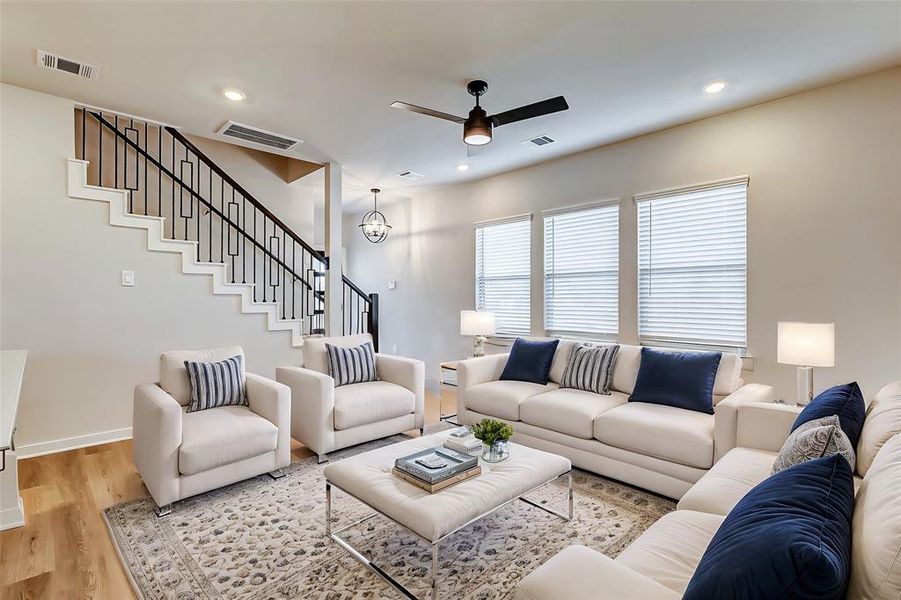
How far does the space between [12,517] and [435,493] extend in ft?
7.72

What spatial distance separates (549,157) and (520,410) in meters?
2.79

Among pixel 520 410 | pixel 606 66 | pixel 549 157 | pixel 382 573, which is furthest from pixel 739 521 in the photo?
pixel 549 157

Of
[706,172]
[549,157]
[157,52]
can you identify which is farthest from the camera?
[549,157]

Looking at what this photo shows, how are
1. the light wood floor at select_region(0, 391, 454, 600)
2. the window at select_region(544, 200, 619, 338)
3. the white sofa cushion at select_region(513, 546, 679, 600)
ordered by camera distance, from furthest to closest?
the window at select_region(544, 200, 619, 338), the light wood floor at select_region(0, 391, 454, 600), the white sofa cushion at select_region(513, 546, 679, 600)

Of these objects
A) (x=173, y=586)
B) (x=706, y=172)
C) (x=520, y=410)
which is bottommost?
(x=173, y=586)

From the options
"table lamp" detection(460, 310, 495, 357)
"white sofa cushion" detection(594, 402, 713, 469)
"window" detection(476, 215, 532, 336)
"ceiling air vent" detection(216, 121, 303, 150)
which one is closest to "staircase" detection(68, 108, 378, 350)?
"ceiling air vent" detection(216, 121, 303, 150)

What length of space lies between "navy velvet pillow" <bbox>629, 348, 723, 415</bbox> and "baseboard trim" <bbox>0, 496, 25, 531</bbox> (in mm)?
3855

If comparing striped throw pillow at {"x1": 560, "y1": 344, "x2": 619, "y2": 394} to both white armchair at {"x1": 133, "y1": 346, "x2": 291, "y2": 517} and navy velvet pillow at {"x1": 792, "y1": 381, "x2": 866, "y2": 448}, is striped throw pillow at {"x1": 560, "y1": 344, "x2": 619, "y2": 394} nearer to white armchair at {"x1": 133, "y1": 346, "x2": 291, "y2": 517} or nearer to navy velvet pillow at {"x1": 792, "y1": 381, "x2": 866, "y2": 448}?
navy velvet pillow at {"x1": 792, "y1": 381, "x2": 866, "y2": 448}

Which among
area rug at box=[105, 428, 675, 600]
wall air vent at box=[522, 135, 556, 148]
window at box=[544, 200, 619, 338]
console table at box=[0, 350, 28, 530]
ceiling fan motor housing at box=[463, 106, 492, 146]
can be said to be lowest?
area rug at box=[105, 428, 675, 600]

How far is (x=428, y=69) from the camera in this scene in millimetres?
3039

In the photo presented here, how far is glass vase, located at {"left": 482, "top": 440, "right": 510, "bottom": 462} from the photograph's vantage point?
245 centimetres

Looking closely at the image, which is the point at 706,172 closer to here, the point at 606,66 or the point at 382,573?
the point at 606,66

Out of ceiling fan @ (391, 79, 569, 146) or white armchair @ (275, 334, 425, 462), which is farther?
white armchair @ (275, 334, 425, 462)

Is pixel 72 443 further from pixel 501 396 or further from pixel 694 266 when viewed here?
pixel 694 266
